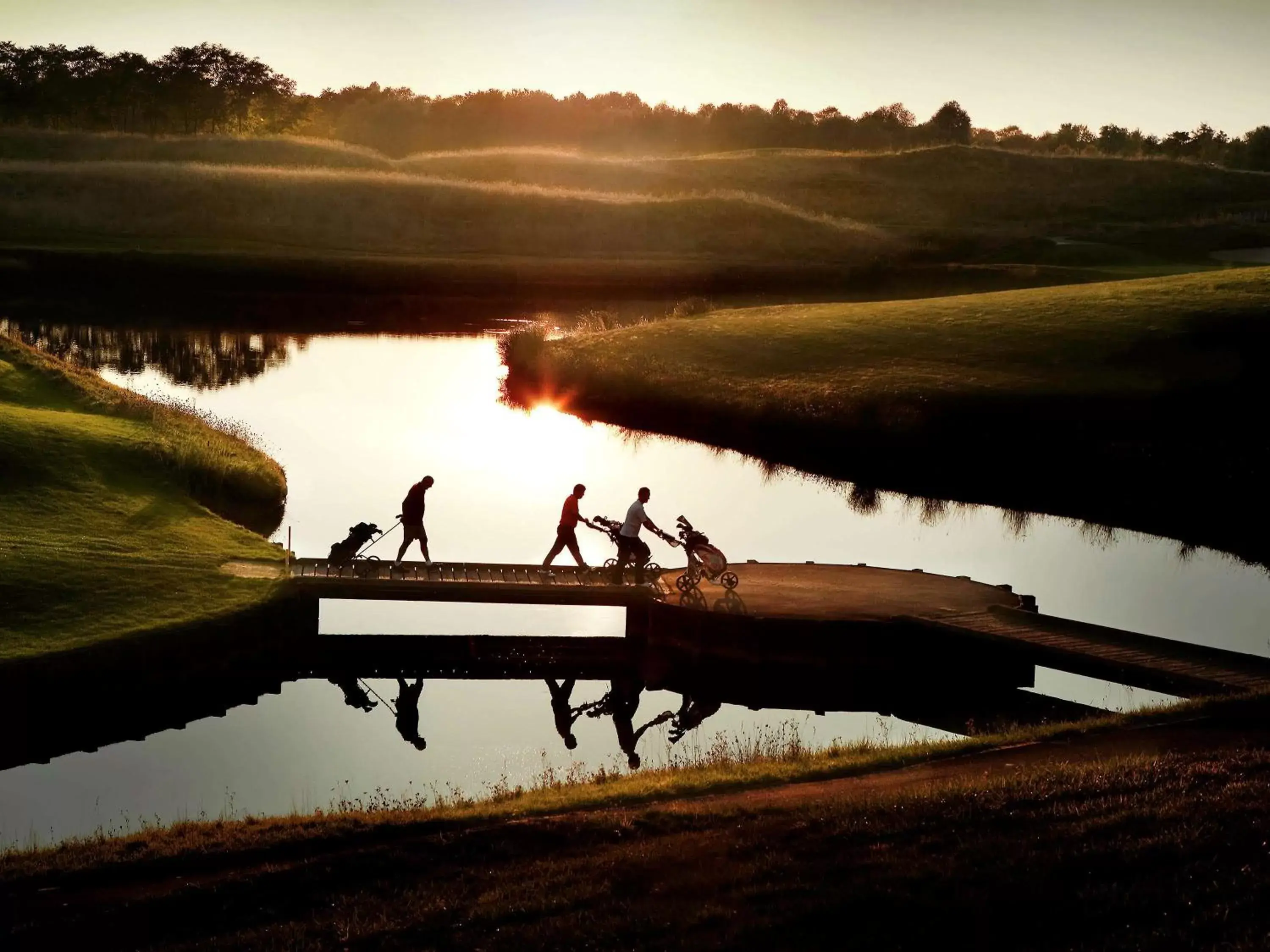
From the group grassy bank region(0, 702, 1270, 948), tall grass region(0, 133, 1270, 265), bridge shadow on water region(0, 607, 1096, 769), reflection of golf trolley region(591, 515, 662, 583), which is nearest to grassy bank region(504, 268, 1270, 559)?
bridge shadow on water region(0, 607, 1096, 769)

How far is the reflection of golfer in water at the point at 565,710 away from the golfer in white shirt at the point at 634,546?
2.54 meters

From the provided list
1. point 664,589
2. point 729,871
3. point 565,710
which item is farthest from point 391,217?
point 729,871

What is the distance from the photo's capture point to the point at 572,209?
425 feet

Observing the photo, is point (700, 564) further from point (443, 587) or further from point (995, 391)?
point (995, 391)

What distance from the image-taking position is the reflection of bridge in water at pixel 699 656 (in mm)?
27828

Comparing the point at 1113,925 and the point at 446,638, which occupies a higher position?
the point at 1113,925

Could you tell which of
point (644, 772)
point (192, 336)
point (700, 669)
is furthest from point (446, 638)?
point (192, 336)

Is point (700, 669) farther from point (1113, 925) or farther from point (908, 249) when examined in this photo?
point (908, 249)

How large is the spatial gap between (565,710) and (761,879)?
Result: 14028 millimetres

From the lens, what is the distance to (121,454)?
40.6 meters

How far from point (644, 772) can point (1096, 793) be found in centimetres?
775

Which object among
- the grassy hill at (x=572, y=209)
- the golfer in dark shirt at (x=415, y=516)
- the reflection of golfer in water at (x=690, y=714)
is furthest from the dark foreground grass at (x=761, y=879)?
the grassy hill at (x=572, y=209)

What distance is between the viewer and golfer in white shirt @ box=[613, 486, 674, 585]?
3394cm

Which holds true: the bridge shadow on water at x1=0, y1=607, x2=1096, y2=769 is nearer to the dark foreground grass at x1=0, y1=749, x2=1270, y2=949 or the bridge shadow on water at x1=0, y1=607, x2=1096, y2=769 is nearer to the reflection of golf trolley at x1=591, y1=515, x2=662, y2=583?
the reflection of golf trolley at x1=591, y1=515, x2=662, y2=583
